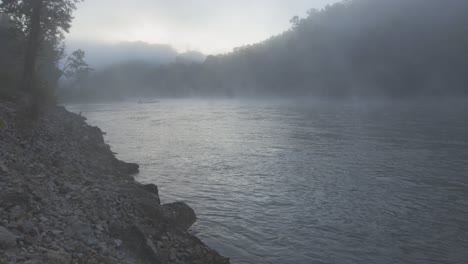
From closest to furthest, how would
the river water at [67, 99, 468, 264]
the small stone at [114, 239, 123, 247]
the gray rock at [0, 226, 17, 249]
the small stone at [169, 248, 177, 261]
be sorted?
the gray rock at [0, 226, 17, 249], the small stone at [114, 239, 123, 247], the small stone at [169, 248, 177, 261], the river water at [67, 99, 468, 264]

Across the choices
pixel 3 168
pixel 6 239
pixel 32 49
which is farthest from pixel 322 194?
pixel 32 49

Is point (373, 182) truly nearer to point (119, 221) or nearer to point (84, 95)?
point (119, 221)

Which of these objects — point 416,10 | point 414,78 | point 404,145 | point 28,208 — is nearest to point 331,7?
point 416,10

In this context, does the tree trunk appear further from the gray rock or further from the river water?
the gray rock

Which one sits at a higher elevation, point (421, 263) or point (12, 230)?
point (12, 230)

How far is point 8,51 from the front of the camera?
3588cm

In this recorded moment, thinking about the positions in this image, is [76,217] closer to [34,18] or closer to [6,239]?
[6,239]

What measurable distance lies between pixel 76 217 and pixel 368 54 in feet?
486

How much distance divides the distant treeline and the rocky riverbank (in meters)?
117

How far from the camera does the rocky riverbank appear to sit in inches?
303

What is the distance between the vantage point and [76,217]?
388 inches

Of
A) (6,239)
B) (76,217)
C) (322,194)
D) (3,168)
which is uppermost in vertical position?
(3,168)

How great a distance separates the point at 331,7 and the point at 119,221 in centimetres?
19554

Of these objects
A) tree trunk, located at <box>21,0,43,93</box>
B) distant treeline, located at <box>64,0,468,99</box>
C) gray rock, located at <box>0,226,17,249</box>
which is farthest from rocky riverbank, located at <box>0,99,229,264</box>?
distant treeline, located at <box>64,0,468,99</box>
